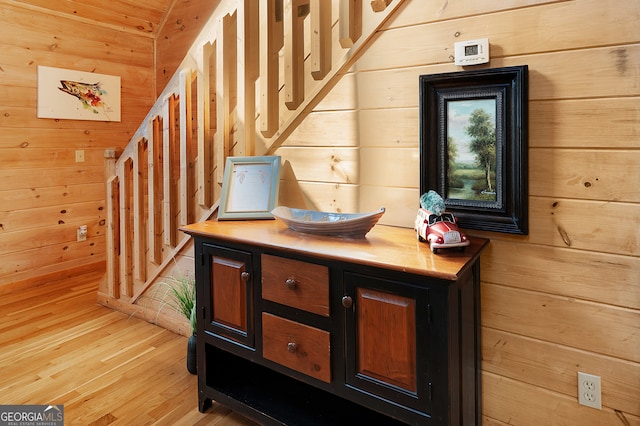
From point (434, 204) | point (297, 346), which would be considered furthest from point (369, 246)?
point (297, 346)

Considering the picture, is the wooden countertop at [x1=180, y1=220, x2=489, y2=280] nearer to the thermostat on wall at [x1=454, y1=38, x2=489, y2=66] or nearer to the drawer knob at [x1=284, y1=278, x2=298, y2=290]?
the drawer knob at [x1=284, y1=278, x2=298, y2=290]

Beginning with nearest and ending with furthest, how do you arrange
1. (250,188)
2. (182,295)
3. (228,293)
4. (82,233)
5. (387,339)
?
1. (387,339)
2. (228,293)
3. (250,188)
4. (182,295)
5. (82,233)

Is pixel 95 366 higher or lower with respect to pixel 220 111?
lower

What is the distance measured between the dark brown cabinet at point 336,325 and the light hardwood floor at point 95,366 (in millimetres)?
241

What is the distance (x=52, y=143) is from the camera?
11.4 ft

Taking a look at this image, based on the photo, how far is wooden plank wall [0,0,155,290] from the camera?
10.5ft

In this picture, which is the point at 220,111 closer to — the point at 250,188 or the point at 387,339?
the point at 250,188

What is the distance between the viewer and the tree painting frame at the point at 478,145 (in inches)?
56.1

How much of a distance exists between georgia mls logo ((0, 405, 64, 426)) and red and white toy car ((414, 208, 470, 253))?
1650 millimetres

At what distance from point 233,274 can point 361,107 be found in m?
0.87

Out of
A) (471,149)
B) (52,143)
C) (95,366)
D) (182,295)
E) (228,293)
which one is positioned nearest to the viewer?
(471,149)

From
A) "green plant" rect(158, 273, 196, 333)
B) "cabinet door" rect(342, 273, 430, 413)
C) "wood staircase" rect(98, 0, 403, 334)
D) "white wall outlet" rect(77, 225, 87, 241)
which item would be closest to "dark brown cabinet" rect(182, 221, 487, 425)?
"cabinet door" rect(342, 273, 430, 413)

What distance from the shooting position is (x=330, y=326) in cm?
142

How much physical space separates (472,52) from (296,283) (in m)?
1.02
